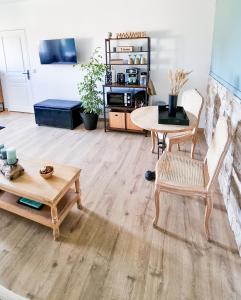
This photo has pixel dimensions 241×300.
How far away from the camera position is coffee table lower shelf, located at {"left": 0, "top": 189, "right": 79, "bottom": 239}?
1811 millimetres

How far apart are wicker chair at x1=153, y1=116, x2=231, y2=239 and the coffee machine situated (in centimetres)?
217

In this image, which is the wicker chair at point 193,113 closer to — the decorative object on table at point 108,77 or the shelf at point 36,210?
the shelf at point 36,210

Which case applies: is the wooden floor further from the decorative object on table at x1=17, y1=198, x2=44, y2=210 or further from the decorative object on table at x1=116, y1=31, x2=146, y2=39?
the decorative object on table at x1=116, y1=31, x2=146, y2=39

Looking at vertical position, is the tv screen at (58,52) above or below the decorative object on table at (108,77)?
above

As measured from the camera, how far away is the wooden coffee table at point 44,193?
68.5 inches

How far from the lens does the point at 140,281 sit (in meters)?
1.50

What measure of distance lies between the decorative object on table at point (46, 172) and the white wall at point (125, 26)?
9.22ft

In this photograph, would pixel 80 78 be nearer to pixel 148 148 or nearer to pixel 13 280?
pixel 148 148

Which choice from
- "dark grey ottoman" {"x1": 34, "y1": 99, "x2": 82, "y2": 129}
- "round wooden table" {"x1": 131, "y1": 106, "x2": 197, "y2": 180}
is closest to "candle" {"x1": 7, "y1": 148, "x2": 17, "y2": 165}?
"round wooden table" {"x1": 131, "y1": 106, "x2": 197, "y2": 180}

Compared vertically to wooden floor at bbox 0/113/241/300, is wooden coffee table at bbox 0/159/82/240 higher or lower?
higher

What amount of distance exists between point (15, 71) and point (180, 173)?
4802 millimetres

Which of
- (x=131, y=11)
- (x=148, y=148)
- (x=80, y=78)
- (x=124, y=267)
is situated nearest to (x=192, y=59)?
(x=131, y=11)

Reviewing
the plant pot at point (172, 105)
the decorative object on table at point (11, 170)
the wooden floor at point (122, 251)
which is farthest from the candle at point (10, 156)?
the plant pot at point (172, 105)

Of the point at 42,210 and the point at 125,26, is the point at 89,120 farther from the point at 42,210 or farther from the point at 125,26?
the point at 42,210
